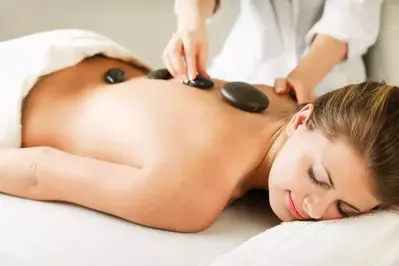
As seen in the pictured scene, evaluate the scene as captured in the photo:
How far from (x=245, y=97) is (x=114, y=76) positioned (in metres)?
0.24

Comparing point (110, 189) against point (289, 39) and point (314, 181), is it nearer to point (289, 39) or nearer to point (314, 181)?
point (314, 181)

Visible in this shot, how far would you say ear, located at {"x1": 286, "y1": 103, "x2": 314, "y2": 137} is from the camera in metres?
0.95

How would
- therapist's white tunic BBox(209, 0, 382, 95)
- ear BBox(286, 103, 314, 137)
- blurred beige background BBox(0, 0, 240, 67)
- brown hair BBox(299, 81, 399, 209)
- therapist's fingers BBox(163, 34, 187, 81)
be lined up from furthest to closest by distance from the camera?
1. blurred beige background BBox(0, 0, 240, 67)
2. therapist's white tunic BBox(209, 0, 382, 95)
3. therapist's fingers BBox(163, 34, 187, 81)
4. ear BBox(286, 103, 314, 137)
5. brown hair BBox(299, 81, 399, 209)

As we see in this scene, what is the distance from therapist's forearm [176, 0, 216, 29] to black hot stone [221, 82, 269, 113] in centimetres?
15

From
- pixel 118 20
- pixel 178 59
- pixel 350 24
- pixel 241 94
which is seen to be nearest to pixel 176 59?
pixel 178 59

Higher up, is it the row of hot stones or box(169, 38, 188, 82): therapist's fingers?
box(169, 38, 188, 82): therapist's fingers

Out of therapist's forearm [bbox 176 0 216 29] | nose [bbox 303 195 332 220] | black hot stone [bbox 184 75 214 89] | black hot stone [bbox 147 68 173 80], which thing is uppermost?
therapist's forearm [bbox 176 0 216 29]

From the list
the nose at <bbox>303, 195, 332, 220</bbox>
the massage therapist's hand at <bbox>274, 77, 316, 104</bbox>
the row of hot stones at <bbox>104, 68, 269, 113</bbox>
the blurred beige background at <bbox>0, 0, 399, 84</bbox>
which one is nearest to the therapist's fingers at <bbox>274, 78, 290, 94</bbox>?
the massage therapist's hand at <bbox>274, 77, 316, 104</bbox>

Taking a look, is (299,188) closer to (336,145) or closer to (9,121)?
(336,145)

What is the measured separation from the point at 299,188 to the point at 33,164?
0.38 m

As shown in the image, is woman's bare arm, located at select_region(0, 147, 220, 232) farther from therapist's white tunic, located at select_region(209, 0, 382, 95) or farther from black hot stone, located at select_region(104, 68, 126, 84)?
therapist's white tunic, located at select_region(209, 0, 382, 95)

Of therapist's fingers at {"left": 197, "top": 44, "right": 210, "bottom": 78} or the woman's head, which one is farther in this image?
therapist's fingers at {"left": 197, "top": 44, "right": 210, "bottom": 78}

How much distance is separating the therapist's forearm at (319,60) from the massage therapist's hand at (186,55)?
0.21 m

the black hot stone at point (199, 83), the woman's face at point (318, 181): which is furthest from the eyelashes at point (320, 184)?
the black hot stone at point (199, 83)
